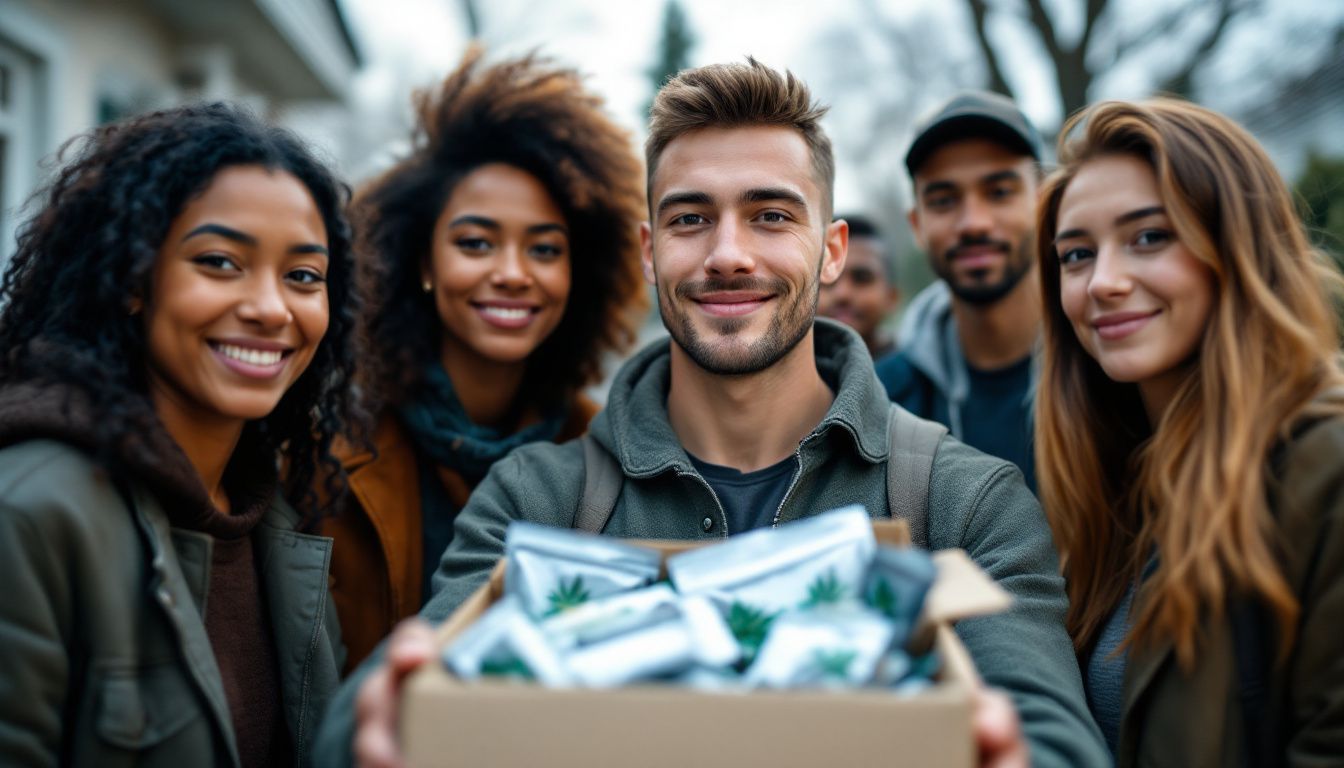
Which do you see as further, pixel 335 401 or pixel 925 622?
pixel 335 401

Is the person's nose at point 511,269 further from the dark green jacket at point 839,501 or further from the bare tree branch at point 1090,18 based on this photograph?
the bare tree branch at point 1090,18

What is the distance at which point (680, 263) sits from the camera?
265 centimetres

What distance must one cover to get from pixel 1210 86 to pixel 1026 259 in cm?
1044

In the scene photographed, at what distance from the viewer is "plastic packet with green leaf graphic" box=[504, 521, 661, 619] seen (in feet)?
5.46

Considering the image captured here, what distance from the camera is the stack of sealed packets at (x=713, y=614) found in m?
1.38

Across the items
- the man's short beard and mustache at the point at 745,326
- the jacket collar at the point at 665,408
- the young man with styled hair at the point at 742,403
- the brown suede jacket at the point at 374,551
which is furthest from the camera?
the brown suede jacket at the point at 374,551

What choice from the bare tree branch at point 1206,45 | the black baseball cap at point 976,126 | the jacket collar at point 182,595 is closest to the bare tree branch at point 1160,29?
the bare tree branch at point 1206,45

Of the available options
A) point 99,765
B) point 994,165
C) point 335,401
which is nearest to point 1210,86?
point 994,165

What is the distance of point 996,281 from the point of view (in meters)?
3.78

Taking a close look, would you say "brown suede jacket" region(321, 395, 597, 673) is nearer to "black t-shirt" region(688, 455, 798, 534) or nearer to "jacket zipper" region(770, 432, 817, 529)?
"black t-shirt" region(688, 455, 798, 534)

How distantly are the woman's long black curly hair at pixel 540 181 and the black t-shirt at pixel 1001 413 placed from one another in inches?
56.6

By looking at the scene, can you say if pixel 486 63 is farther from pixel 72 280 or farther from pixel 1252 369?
pixel 1252 369

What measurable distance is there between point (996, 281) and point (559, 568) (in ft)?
8.85

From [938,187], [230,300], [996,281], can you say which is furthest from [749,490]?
[938,187]
